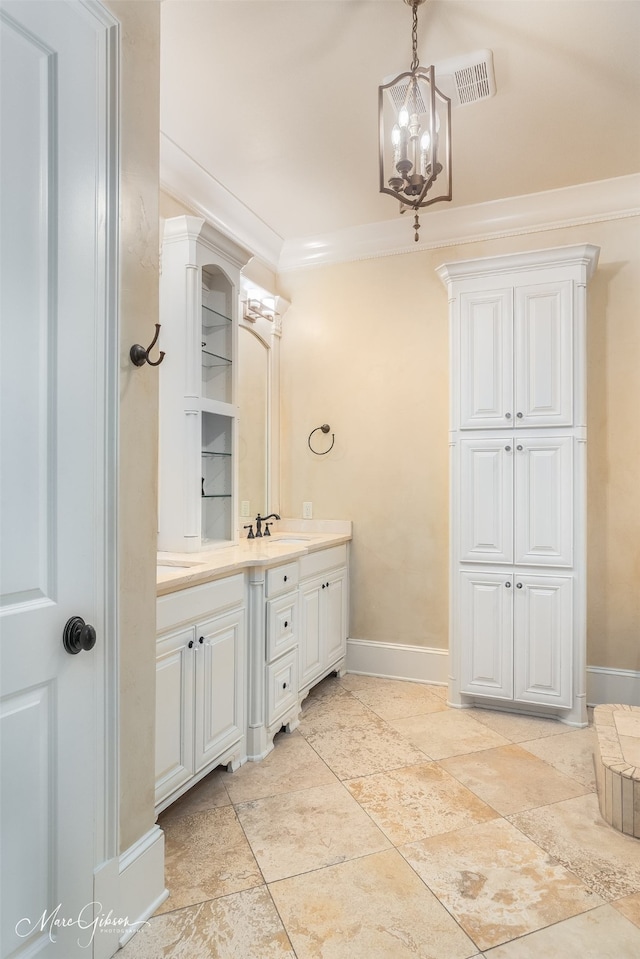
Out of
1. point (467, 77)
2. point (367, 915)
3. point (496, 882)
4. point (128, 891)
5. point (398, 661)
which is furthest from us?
point (398, 661)

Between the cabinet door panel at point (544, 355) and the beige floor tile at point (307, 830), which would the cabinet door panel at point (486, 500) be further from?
the beige floor tile at point (307, 830)

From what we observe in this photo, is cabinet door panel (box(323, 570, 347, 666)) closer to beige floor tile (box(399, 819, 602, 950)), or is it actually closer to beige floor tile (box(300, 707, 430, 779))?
beige floor tile (box(300, 707, 430, 779))

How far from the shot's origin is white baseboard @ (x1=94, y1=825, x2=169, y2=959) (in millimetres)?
1390

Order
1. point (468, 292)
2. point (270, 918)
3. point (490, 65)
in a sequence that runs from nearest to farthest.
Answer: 1. point (270, 918)
2. point (490, 65)
3. point (468, 292)

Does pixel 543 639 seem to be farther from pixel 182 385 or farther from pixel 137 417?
pixel 137 417

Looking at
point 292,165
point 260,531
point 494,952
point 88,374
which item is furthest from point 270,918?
point 292,165

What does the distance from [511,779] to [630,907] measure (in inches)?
29.2

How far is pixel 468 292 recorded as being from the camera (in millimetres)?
3086

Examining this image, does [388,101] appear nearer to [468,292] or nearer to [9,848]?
[468,292]

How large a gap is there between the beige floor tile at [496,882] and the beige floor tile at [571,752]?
560 mm

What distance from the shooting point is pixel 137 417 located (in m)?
1.55

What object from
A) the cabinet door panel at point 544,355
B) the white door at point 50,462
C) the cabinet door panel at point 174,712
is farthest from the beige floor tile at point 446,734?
the white door at point 50,462

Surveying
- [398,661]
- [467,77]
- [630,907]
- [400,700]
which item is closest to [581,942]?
[630,907]

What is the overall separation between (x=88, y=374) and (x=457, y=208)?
2845 mm
